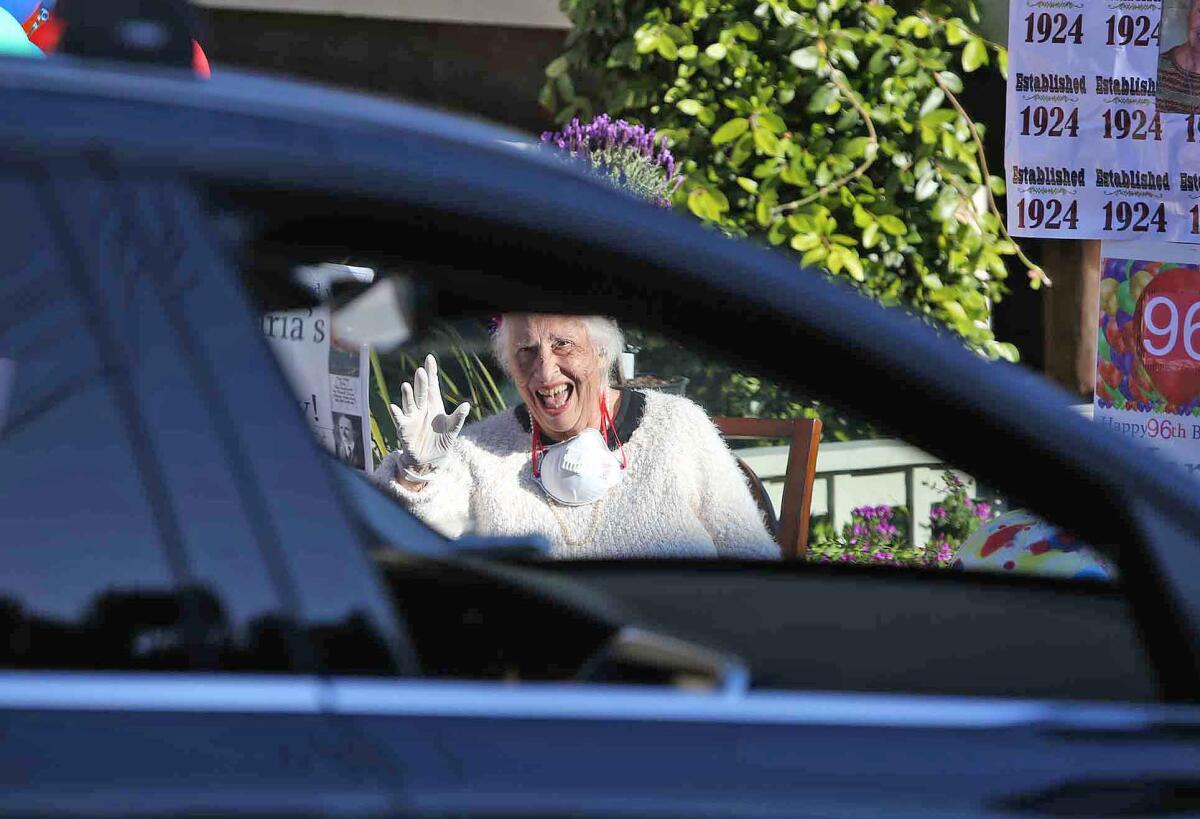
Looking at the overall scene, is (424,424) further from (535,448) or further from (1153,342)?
(1153,342)

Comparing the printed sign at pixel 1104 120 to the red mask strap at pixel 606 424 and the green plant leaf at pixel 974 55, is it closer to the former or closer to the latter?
the red mask strap at pixel 606 424

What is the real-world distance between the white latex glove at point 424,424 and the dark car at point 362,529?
221 centimetres

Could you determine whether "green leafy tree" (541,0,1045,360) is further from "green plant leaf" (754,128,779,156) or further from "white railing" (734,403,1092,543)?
"white railing" (734,403,1092,543)

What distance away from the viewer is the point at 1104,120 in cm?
369

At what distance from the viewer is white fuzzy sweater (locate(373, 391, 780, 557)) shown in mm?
3291

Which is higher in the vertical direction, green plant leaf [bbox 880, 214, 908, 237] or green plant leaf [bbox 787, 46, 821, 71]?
green plant leaf [bbox 787, 46, 821, 71]

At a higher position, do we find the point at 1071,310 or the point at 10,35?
the point at 10,35

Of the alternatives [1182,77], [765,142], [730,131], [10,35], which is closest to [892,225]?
[765,142]

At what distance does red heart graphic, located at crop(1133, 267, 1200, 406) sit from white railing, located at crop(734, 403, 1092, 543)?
0.77m

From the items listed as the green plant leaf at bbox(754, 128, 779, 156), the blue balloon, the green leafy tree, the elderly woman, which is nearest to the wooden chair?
the elderly woman

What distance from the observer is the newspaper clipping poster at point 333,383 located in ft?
10.5

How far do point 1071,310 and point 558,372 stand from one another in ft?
10.2

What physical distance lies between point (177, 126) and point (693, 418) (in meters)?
2.35

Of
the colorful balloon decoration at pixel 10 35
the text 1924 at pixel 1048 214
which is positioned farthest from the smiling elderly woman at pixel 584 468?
the colorful balloon decoration at pixel 10 35
